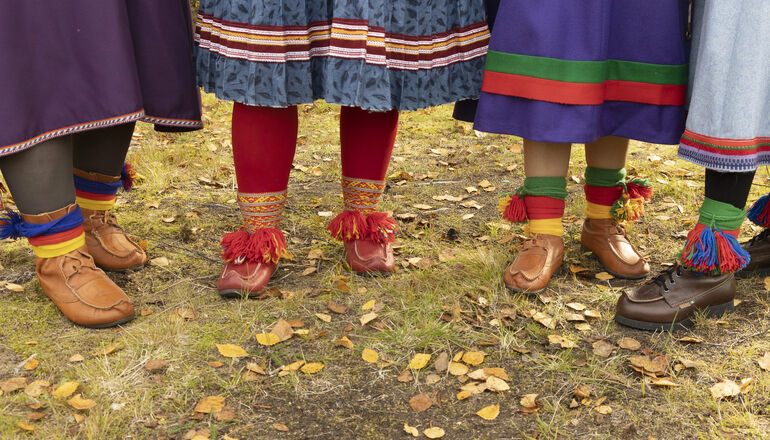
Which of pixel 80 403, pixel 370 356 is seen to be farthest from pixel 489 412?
pixel 80 403

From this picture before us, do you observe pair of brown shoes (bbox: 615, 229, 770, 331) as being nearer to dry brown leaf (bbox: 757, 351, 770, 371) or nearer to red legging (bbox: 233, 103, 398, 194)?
dry brown leaf (bbox: 757, 351, 770, 371)

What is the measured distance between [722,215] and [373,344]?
3.76 ft

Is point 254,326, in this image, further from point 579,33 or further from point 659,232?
point 659,232

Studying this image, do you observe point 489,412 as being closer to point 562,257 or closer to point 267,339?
point 267,339

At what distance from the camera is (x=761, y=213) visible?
242 centimetres

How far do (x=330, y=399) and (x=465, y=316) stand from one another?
0.60 meters

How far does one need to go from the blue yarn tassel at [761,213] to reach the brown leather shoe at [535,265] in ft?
2.49

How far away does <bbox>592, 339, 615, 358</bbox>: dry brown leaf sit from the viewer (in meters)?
1.95

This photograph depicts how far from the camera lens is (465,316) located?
2.15 m

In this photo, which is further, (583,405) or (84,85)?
(84,85)

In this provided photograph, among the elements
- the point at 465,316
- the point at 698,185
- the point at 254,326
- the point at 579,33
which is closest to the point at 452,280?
the point at 465,316

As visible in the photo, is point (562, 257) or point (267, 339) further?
point (562, 257)

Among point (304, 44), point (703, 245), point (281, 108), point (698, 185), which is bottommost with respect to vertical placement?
point (698, 185)

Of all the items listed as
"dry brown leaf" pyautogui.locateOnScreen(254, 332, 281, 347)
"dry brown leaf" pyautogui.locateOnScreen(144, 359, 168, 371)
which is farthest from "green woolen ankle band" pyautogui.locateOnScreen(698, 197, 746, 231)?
"dry brown leaf" pyautogui.locateOnScreen(144, 359, 168, 371)
